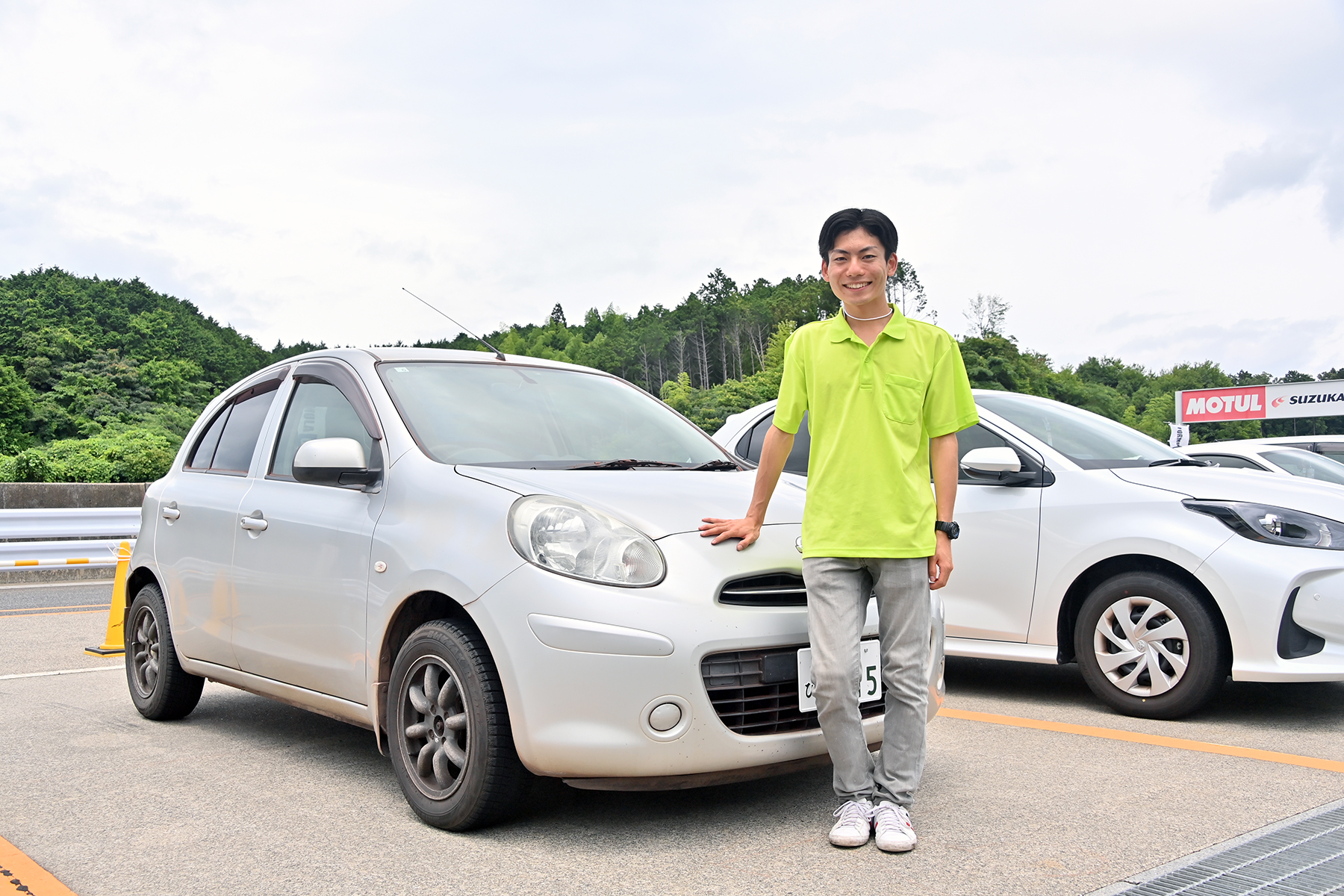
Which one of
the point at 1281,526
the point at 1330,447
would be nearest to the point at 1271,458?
the point at 1330,447

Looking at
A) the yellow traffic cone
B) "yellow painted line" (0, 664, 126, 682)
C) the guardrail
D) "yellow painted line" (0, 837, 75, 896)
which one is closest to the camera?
"yellow painted line" (0, 837, 75, 896)

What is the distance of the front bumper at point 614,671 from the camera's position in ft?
10.6

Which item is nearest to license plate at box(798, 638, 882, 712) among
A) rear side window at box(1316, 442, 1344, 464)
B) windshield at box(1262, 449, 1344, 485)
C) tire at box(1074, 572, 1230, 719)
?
tire at box(1074, 572, 1230, 719)

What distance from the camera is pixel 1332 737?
15.8 feet

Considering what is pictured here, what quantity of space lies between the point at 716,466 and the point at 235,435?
2.30 metres

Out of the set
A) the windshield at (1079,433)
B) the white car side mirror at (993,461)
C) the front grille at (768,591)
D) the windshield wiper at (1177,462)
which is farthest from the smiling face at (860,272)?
the windshield wiper at (1177,462)

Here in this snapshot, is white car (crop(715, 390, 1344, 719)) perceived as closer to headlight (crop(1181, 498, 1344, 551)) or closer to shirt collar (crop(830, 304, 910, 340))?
headlight (crop(1181, 498, 1344, 551))

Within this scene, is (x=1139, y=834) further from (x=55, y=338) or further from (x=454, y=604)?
(x=55, y=338)

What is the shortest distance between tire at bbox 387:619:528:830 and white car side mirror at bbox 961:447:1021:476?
282cm

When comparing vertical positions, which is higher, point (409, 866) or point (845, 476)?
point (845, 476)

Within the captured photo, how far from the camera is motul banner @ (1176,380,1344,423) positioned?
5344 cm

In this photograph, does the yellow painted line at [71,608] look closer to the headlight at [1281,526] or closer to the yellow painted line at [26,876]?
the yellow painted line at [26,876]

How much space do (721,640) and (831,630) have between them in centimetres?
34

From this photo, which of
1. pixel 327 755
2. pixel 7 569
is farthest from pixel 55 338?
pixel 327 755
